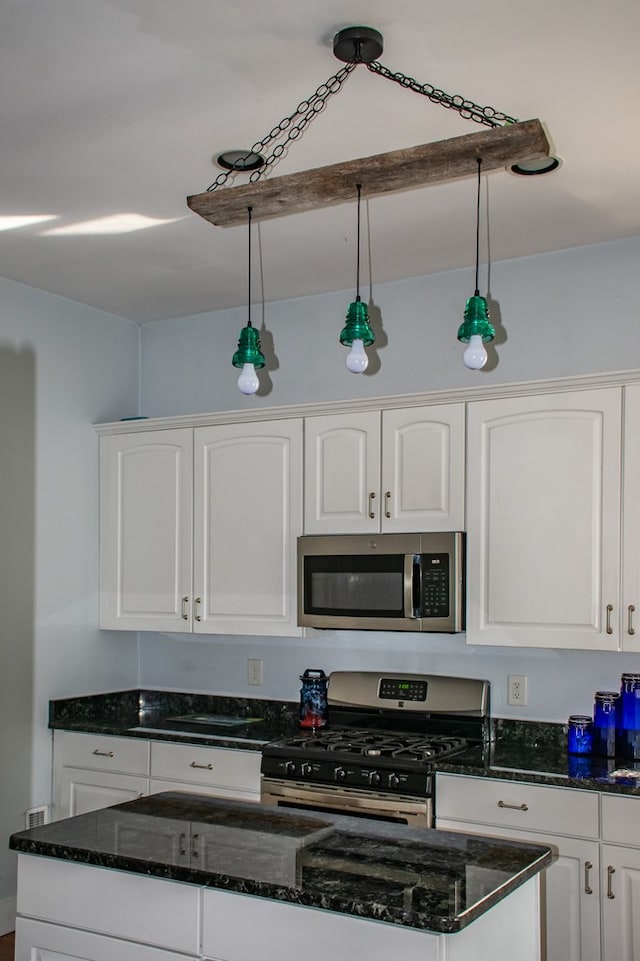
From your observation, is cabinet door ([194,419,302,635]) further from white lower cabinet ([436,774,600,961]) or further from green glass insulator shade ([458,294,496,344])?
green glass insulator shade ([458,294,496,344])

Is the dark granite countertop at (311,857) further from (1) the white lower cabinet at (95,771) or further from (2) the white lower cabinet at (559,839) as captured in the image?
(1) the white lower cabinet at (95,771)

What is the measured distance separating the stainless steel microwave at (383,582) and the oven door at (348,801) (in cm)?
62

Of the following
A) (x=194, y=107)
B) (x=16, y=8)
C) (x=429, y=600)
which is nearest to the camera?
(x=16, y=8)

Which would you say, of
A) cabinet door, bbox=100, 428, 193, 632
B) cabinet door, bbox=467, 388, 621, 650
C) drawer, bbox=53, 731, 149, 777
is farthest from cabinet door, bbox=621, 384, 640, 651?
drawer, bbox=53, 731, 149, 777

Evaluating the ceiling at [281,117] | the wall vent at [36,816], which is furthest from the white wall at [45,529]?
the ceiling at [281,117]

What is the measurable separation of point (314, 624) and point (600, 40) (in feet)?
7.74

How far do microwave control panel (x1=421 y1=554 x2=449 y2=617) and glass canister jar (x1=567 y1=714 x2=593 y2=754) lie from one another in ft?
1.94

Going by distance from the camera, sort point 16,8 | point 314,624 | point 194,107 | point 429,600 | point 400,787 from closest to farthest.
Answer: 1. point 16,8
2. point 194,107
3. point 400,787
4. point 429,600
5. point 314,624

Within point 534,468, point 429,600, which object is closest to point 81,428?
point 429,600

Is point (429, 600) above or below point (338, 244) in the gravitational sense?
below

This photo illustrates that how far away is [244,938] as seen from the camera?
6.21ft

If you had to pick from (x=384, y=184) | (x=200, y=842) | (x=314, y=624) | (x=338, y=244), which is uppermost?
(x=338, y=244)

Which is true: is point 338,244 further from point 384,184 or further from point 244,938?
point 244,938

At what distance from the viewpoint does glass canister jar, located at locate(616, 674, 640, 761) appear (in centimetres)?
325
